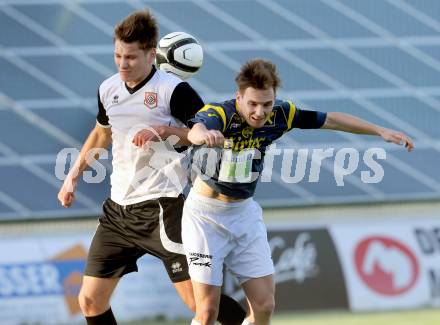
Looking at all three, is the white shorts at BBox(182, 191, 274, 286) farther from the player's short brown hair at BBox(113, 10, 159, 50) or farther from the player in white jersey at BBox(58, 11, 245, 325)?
the player's short brown hair at BBox(113, 10, 159, 50)

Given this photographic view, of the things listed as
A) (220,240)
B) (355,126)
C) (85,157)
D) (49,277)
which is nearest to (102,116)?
(85,157)

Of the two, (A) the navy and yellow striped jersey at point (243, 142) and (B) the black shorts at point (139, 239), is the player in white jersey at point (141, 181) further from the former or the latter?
(A) the navy and yellow striped jersey at point (243, 142)

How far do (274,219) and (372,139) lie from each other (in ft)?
6.47

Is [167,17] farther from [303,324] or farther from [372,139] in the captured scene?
[303,324]

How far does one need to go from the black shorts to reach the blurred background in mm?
3429

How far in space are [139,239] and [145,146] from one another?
0.51 metres

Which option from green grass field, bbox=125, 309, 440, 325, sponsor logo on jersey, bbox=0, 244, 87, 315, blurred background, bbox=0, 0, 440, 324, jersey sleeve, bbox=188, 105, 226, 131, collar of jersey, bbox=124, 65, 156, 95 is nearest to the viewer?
jersey sleeve, bbox=188, 105, 226, 131

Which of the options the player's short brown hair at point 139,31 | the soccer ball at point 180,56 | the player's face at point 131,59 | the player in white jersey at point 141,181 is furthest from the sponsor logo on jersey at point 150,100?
the soccer ball at point 180,56

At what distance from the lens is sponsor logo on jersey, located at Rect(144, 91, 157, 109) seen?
5.56 metres

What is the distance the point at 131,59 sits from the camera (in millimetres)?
5457

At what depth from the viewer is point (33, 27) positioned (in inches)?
449

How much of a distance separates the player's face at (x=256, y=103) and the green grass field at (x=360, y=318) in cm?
349

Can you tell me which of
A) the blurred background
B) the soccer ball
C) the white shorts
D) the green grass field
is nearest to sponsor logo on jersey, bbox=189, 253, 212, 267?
the white shorts

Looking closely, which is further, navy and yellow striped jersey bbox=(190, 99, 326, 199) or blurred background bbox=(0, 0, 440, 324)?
blurred background bbox=(0, 0, 440, 324)
